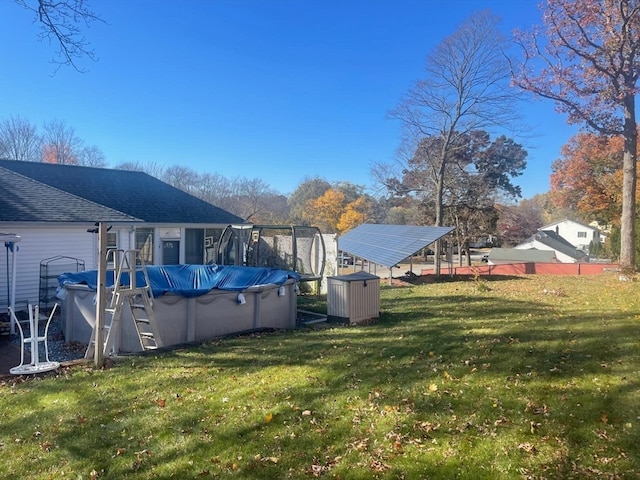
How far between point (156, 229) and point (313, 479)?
616 inches

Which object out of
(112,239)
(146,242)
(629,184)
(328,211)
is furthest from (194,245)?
(328,211)

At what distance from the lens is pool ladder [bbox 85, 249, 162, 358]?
655 centimetres

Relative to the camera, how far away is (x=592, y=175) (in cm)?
3441

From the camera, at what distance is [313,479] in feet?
10.3

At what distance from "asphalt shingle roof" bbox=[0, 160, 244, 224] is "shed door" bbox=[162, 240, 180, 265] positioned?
89 cm

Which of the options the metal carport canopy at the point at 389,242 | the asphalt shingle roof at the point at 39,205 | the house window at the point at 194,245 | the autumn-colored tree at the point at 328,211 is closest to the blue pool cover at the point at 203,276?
the asphalt shingle roof at the point at 39,205

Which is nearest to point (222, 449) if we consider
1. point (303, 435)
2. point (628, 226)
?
point (303, 435)

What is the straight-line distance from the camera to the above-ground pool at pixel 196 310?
24.7 feet

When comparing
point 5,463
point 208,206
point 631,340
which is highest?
point 208,206

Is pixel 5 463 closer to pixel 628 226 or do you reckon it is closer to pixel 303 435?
pixel 303 435

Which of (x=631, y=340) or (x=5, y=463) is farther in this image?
(x=631, y=340)

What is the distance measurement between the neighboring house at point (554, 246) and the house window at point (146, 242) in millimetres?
44051

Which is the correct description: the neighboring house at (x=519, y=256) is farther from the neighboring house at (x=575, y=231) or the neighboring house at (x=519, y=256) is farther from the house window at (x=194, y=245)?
the house window at (x=194, y=245)

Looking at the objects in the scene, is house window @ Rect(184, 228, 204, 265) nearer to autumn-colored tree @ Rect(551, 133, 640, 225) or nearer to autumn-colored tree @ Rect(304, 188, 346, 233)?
autumn-colored tree @ Rect(551, 133, 640, 225)
